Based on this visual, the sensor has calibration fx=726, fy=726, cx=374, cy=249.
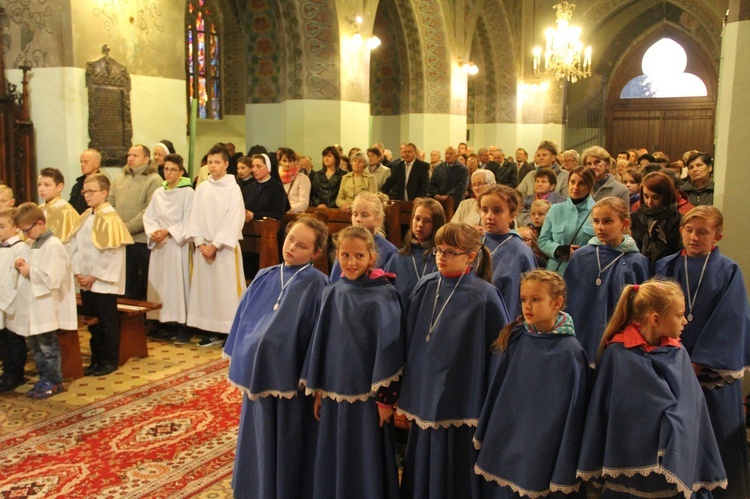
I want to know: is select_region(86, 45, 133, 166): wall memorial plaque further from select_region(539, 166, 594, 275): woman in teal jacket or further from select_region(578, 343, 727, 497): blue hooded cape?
select_region(578, 343, 727, 497): blue hooded cape

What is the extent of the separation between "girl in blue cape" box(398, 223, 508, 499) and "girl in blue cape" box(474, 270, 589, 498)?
0.18 metres

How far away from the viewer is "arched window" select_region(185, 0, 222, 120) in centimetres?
1441

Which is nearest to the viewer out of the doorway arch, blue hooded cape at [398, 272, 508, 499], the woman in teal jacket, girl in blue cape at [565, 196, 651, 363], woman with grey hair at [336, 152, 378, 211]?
blue hooded cape at [398, 272, 508, 499]

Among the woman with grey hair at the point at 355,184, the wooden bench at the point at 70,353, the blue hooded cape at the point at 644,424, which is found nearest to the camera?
the blue hooded cape at the point at 644,424

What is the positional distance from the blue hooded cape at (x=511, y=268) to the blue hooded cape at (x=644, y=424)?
1.17m

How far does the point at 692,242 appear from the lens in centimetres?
367

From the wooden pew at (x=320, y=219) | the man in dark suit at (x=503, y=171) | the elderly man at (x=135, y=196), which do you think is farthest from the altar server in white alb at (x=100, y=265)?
the man in dark suit at (x=503, y=171)

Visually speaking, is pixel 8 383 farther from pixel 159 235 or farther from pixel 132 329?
pixel 159 235

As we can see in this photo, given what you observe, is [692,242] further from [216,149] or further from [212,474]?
[216,149]

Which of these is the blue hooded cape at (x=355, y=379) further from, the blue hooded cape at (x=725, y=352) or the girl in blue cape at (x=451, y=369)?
the blue hooded cape at (x=725, y=352)

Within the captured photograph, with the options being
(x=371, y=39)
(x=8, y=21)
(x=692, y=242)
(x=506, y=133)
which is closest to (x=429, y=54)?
(x=371, y=39)

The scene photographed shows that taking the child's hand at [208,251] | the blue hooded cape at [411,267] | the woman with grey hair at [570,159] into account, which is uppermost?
the woman with grey hair at [570,159]

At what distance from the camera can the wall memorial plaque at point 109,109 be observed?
768 cm

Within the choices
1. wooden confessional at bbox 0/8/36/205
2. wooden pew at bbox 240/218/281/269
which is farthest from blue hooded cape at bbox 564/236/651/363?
wooden confessional at bbox 0/8/36/205
